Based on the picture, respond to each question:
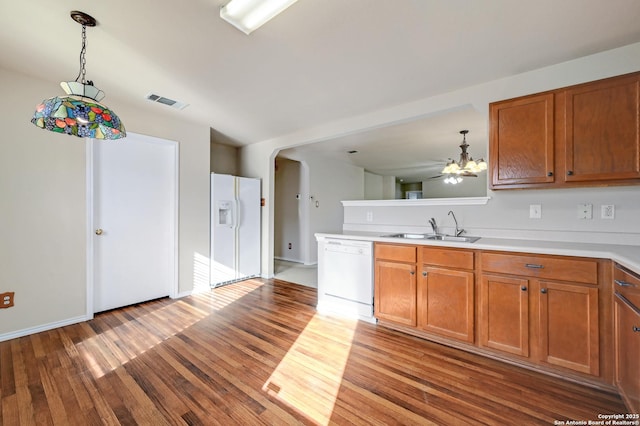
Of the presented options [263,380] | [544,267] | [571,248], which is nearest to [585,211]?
[571,248]

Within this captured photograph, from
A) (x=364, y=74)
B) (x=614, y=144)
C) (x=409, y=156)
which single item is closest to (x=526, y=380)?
(x=614, y=144)

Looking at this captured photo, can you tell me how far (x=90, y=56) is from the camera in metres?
2.24

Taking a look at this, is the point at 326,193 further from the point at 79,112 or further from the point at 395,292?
the point at 79,112

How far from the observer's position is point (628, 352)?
1474 millimetres

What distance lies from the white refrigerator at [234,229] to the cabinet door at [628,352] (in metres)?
4.20

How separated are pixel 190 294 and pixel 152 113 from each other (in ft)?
8.21

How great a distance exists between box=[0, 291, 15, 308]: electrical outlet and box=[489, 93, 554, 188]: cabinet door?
4.59m

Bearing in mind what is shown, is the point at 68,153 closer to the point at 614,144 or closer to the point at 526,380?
the point at 526,380

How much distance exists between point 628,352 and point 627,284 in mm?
380

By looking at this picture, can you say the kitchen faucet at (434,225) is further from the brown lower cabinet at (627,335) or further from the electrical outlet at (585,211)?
the brown lower cabinet at (627,335)

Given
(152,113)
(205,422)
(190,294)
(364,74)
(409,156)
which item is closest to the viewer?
(205,422)

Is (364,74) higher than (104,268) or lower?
higher

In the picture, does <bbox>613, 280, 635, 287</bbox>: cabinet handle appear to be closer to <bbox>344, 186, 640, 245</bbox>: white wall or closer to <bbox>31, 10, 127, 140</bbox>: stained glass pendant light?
<bbox>344, 186, 640, 245</bbox>: white wall

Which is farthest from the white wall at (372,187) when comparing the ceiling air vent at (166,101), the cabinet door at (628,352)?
the cabinet door at (628,352)
